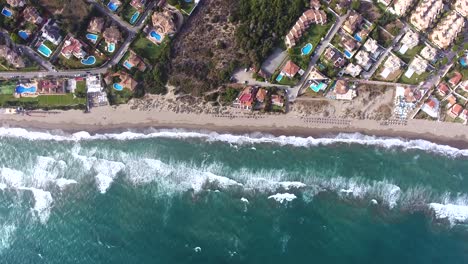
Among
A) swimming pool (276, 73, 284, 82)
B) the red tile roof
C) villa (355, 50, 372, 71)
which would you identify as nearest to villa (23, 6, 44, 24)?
swimming pool (276, 73, 284, 82)

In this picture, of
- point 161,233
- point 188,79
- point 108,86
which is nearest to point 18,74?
point 108,86

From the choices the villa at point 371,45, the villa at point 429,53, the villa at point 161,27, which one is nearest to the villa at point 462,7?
the villa at point 429,53

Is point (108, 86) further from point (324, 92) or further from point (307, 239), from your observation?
point (307, 239)

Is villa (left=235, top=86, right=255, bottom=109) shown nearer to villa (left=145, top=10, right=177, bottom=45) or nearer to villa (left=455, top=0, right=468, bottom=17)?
villa (left=145, top=10, right=177, bottom=45)

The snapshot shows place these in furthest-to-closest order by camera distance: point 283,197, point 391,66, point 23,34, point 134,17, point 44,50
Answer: point 134,17, point 44,50, point 23,34, point 391,66, point 283,197

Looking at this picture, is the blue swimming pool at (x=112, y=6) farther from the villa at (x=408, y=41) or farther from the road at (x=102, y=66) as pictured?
the villa at (x=408, y=41)

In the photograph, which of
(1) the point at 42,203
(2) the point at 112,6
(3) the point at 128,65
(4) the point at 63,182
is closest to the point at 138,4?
(2) the point at 112,6

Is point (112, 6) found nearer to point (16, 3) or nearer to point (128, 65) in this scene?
point (128, 65)
